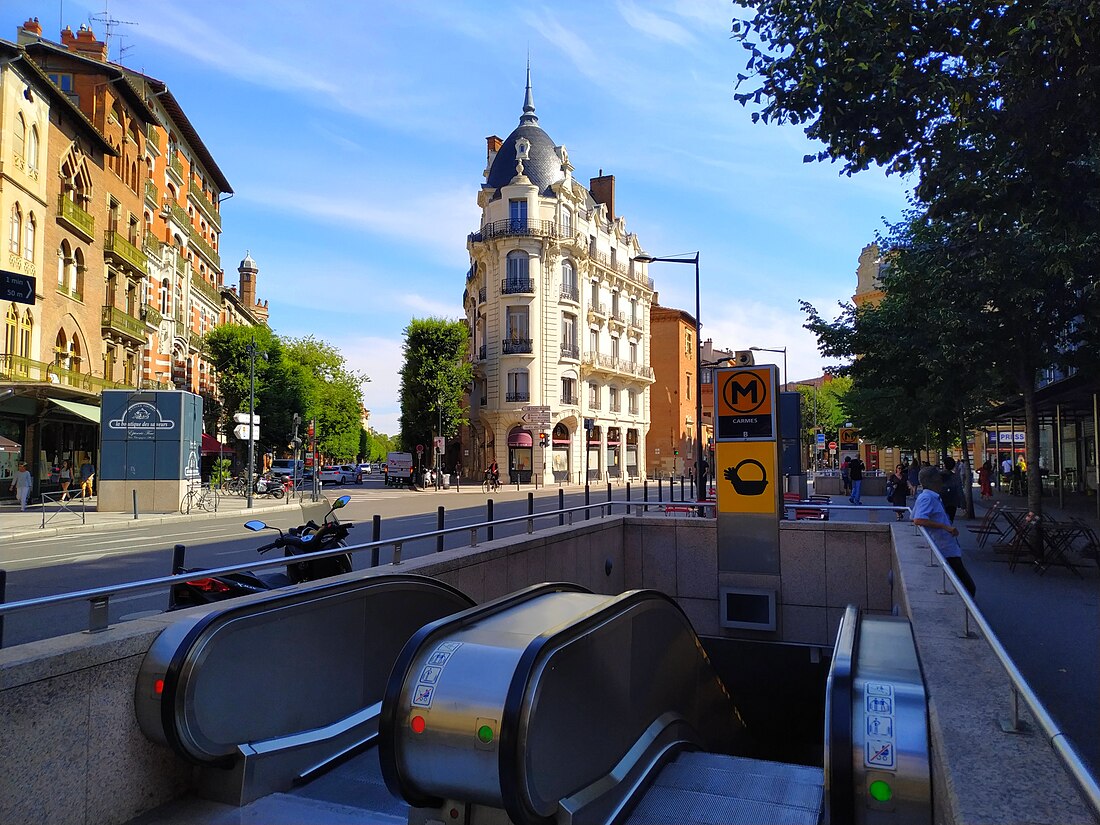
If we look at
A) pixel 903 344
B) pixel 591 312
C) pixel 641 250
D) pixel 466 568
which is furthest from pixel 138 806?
pixel 641 250

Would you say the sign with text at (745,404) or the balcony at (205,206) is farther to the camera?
the balcony at (205,206)

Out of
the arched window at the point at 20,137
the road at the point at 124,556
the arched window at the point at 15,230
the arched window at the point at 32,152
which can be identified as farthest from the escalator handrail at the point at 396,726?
the arched window at the point at 32,152

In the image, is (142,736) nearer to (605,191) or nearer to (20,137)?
(20,137)

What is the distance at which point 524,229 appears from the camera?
5184cm

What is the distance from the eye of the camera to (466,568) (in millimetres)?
7734

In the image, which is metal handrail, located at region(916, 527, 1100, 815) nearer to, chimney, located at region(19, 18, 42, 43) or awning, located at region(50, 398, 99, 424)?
awning, located at region(50, 398, 99, 424)

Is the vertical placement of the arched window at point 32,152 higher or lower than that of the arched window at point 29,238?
higher

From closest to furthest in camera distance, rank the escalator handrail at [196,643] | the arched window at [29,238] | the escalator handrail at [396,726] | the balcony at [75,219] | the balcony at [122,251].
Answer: the escalator handrail at [396,726], the escalator handrail at [196,643], the arched window at [29,238], the balcony at [75,219], the balcony at [122,251]

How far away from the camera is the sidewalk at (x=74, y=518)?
771 inches

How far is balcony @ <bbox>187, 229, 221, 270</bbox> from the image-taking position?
5034 centimetres

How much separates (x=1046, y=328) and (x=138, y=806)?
1722 centimetres

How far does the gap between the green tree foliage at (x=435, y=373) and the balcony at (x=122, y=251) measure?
17.2m

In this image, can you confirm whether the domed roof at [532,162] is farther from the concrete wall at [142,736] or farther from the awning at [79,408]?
the concrete wall at [142,736]

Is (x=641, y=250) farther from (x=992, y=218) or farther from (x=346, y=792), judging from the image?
(x=346, y=792)
